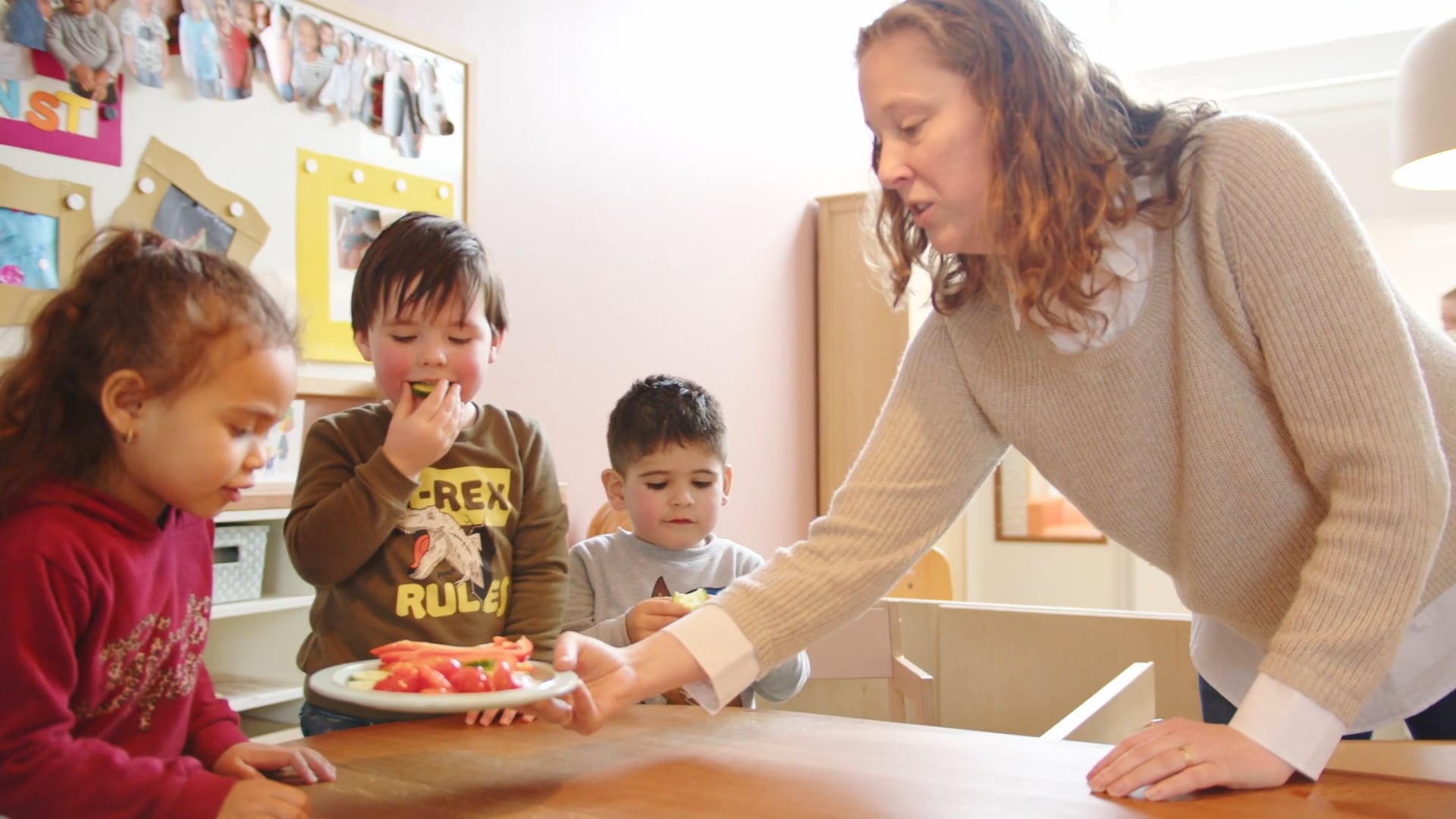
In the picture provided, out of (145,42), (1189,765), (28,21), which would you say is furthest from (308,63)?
(1189,765)

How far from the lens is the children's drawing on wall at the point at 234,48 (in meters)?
1.85

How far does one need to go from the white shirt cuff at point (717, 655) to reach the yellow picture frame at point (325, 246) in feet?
3.85

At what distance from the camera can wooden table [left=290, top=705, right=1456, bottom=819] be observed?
82cm

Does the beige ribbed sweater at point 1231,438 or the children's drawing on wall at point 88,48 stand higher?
the children's drawing on wall at point 88,48

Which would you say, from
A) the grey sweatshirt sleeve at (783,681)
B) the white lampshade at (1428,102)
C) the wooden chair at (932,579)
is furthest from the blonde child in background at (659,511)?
the white lampshade at (1428,102)

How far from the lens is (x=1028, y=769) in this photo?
920mm

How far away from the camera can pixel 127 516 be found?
0.84 metres

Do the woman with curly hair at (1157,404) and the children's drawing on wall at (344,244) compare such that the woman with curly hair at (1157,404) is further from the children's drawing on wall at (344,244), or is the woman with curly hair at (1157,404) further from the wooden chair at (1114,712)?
the children's drawing on wall at (344,244)

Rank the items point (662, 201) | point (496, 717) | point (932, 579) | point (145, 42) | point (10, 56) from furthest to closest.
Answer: point (662, 201)
point (932, 579)
point (145, 42)
point (10, 56)
point (496, 717)

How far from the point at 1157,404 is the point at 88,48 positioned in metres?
1.63

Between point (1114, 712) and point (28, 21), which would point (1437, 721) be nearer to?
point (1114, 712)

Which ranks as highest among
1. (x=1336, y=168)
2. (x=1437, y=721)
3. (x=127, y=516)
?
(x=1336, y=168)

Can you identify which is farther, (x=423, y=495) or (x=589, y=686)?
(x=423, y=495)

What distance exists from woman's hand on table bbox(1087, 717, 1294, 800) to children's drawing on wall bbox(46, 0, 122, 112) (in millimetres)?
1715
